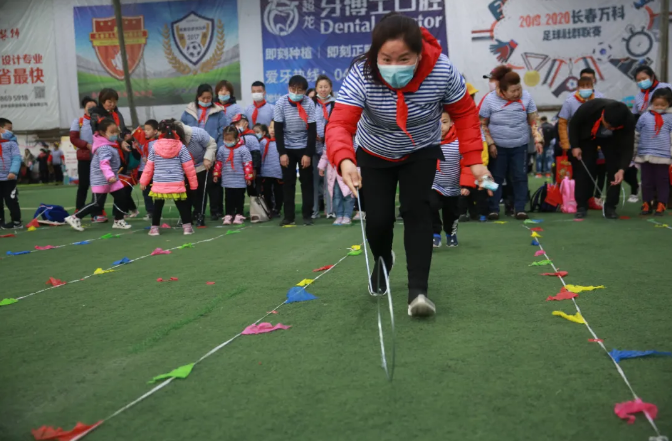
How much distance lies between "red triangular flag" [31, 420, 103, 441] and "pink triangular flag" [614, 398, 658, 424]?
1.76 meters

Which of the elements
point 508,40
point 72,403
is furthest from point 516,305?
point 508,40

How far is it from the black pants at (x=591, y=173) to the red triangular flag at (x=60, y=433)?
7110mm

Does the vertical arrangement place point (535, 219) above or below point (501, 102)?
below

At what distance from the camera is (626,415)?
7.32ft

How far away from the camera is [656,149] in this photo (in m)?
8.35

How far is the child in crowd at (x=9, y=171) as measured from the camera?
9602 mm

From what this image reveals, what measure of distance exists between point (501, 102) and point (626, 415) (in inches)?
264

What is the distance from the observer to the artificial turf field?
2.29m

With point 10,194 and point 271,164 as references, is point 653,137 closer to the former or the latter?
point 271,164

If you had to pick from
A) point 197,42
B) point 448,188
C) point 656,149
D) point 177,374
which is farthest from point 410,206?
point 197,42

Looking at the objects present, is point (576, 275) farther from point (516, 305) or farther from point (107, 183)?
point (107, 183)

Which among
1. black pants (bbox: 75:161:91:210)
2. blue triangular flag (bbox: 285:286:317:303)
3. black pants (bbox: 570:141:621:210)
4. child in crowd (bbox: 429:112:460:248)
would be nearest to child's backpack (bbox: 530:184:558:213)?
black pants (bbox: 570:141:621:210)

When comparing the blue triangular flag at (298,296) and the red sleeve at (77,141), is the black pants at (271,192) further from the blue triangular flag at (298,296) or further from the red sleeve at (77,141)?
the blue triangular flag at (298,296)

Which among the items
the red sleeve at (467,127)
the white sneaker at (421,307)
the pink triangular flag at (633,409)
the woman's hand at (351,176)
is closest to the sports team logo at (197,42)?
the red sleeve at (467,127)
